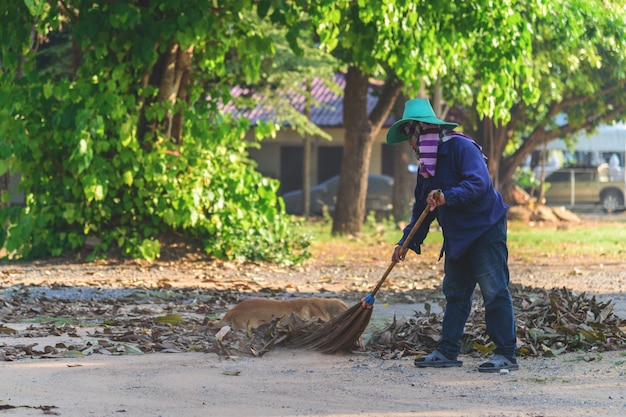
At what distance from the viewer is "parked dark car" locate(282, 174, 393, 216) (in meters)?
34.2

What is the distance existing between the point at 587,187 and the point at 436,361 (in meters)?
35.1

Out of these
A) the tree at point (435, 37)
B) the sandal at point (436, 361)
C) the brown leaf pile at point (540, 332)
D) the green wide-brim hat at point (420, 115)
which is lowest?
the sandal at point (436, 361)

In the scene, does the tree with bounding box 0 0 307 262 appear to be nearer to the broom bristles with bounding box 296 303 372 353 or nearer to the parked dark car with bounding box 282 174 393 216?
the broom bristles with bounding box 296 303 372 353

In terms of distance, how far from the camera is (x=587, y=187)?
41.3 m

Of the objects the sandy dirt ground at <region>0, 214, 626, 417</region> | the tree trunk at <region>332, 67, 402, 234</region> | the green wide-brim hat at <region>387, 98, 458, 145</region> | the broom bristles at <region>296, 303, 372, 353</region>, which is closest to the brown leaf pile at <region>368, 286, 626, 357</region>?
the sandy dirt ground at <region>0, 214, 626, 417</region>

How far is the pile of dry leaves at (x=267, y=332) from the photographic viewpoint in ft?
26.0

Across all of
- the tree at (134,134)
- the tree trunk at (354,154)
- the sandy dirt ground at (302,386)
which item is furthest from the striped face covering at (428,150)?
the tree trunk at (354,154)

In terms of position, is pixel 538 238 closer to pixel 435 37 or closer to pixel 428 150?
pixel 435 37

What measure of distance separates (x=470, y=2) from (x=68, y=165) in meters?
5.73

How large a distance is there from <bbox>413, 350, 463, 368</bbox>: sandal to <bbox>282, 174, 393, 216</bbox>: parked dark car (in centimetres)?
2563

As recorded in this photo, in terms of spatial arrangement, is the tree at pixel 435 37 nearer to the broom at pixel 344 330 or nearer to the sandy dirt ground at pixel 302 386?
the broom at pixel 344 330

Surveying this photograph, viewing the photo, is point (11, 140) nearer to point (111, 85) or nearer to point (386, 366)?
point (111, 85)

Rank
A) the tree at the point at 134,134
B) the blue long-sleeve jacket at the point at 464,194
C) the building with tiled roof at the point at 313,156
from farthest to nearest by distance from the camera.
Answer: the building with tiled roof at the point at 313,156 < the tree at the point at 134,134 < the blue long-sleeve jacket at the point at 464,194

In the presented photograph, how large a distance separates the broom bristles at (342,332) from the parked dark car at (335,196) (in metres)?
25.1
